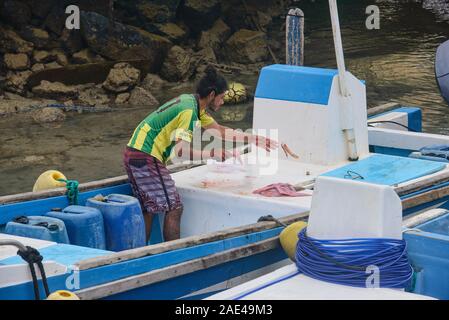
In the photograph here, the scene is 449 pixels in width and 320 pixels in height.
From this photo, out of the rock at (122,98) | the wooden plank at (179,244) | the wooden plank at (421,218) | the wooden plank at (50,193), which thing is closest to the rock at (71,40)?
the rock at (122,98)

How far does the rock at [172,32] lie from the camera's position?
51.2 feet

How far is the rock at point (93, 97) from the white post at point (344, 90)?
6.61 meters

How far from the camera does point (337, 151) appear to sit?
754cm

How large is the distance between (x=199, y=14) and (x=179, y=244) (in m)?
11.4

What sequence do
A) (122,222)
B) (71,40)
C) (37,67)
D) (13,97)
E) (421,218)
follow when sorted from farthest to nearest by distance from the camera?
(71,40), (37,67), (13,97), (122,222), (421,218)

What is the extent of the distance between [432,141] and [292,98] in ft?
5.73

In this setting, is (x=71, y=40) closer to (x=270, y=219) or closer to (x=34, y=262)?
(x=270, y=219)

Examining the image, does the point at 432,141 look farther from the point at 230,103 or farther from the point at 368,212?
the point at 230,103

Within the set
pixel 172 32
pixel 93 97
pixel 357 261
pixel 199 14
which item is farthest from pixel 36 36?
pixel 357 261

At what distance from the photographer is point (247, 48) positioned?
52.0ft

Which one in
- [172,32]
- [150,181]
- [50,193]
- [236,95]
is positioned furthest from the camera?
[172,32]

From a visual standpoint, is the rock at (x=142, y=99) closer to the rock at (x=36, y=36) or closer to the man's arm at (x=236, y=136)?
the rock at (x=36, y=36)

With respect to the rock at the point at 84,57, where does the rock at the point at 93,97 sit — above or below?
below

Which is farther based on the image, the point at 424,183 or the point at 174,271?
the point at 424,183
